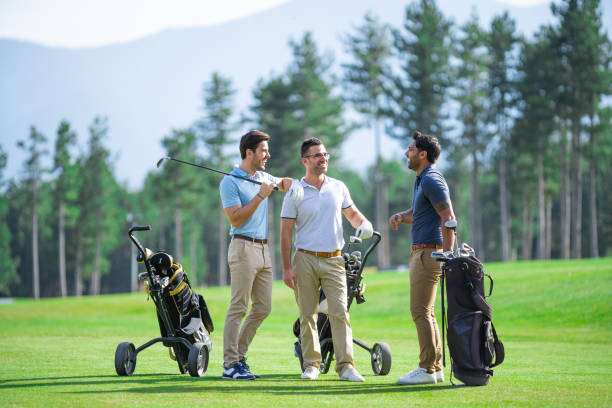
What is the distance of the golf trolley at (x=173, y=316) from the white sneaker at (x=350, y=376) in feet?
5.14

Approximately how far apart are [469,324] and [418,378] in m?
0.77

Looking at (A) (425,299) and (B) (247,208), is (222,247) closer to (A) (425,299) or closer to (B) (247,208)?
(B) (247,208)

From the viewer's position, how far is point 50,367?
9.66m

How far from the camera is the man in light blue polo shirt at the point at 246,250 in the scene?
8.13 m

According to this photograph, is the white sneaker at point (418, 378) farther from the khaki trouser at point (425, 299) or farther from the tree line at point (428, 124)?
the tree line at point (428, 124)

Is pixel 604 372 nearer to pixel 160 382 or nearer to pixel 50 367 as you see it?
pixel 160 382

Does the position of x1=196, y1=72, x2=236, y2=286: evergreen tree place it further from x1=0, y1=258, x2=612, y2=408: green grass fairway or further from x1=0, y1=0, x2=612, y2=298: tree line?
x1=0, y1=258, x2=612, y2=408: green grass fairway

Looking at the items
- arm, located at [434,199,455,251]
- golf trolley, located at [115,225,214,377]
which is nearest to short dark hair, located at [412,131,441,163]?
arm, located at [434,199,455,251]

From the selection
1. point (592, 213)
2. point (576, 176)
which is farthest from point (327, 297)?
point (576, 176)

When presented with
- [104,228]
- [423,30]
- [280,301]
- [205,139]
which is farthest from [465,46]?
[104,228]

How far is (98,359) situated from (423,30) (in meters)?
44.7

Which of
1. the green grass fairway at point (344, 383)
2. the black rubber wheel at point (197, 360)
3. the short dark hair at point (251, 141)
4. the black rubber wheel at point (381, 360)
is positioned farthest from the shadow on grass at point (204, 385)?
the short dark hair at point (251, 141)

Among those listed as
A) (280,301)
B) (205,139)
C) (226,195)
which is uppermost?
(205,139)

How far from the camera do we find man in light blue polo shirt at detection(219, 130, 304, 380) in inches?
320
